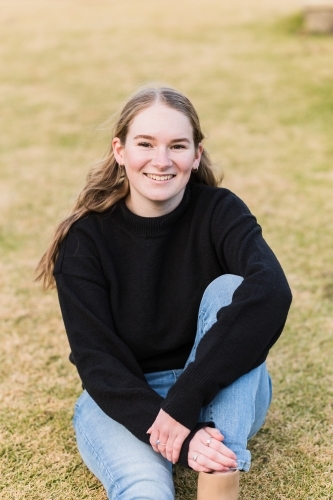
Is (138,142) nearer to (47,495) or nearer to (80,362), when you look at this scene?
(80,362)

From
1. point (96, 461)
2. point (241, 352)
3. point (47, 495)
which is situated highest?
point (241, 352)

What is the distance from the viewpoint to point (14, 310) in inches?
163

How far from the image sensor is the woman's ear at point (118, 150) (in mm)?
2682

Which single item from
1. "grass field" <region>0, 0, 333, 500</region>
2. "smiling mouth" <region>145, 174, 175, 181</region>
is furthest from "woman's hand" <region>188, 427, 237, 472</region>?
"smiling mouth" <region>145, 174, 175, 181</region>

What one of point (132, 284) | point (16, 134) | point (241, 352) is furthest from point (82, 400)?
point (16, 134)

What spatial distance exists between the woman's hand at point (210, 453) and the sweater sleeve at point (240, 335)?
6 cm

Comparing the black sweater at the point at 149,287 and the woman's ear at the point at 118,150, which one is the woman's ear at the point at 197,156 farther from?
the woman's ear at the point at 118,150

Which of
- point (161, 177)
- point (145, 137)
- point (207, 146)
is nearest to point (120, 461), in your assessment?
point (161, 177)

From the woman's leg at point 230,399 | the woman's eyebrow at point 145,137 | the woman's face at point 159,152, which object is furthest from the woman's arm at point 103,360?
the woman's eyebrow at point 145,137

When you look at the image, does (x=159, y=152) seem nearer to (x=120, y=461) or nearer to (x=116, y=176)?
(x=116, y=176)

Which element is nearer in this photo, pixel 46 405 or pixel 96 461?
pixel 96 461

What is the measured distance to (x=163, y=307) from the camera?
2605mm

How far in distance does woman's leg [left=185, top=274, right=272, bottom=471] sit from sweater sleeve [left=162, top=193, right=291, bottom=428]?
0.05m

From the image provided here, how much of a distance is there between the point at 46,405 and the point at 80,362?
0.89 m
